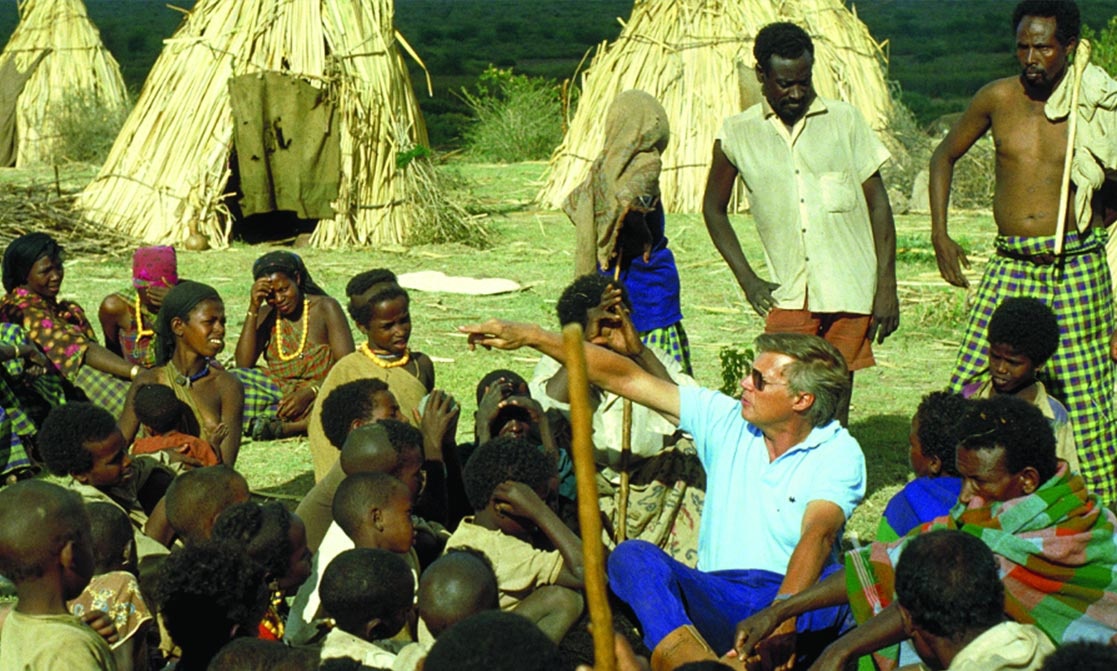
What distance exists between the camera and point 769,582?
3.95 meters

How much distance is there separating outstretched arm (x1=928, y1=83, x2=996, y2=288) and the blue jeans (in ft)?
6.59

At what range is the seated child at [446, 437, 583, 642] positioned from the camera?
13.4ft

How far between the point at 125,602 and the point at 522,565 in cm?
115

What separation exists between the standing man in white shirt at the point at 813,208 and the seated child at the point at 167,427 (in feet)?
6.87

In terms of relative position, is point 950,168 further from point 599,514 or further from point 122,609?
point 122,609

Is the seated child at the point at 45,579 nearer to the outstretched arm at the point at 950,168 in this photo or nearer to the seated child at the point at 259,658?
→ the seated child at the point at 259,658

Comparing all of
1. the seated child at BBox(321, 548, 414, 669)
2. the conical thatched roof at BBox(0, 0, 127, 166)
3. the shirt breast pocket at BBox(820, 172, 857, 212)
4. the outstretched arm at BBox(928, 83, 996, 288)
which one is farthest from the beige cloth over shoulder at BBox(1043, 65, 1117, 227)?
the conical thatched roof at BBox(0, 0, 127, 166)

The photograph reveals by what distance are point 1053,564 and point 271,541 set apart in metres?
1.99

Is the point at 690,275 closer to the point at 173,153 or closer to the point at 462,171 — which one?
the point at 173,153

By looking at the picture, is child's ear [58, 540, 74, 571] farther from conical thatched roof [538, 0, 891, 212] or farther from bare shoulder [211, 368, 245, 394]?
conical thatched roof [538, 0, 891, 212]

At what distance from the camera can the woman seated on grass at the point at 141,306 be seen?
22.3ft

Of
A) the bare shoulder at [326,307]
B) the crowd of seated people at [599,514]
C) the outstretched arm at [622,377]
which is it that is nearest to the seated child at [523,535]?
the crowd of seated people at [599,514]

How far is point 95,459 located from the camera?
441 centimetres

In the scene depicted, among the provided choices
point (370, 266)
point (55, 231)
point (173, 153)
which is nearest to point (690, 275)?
point (370, 266)
